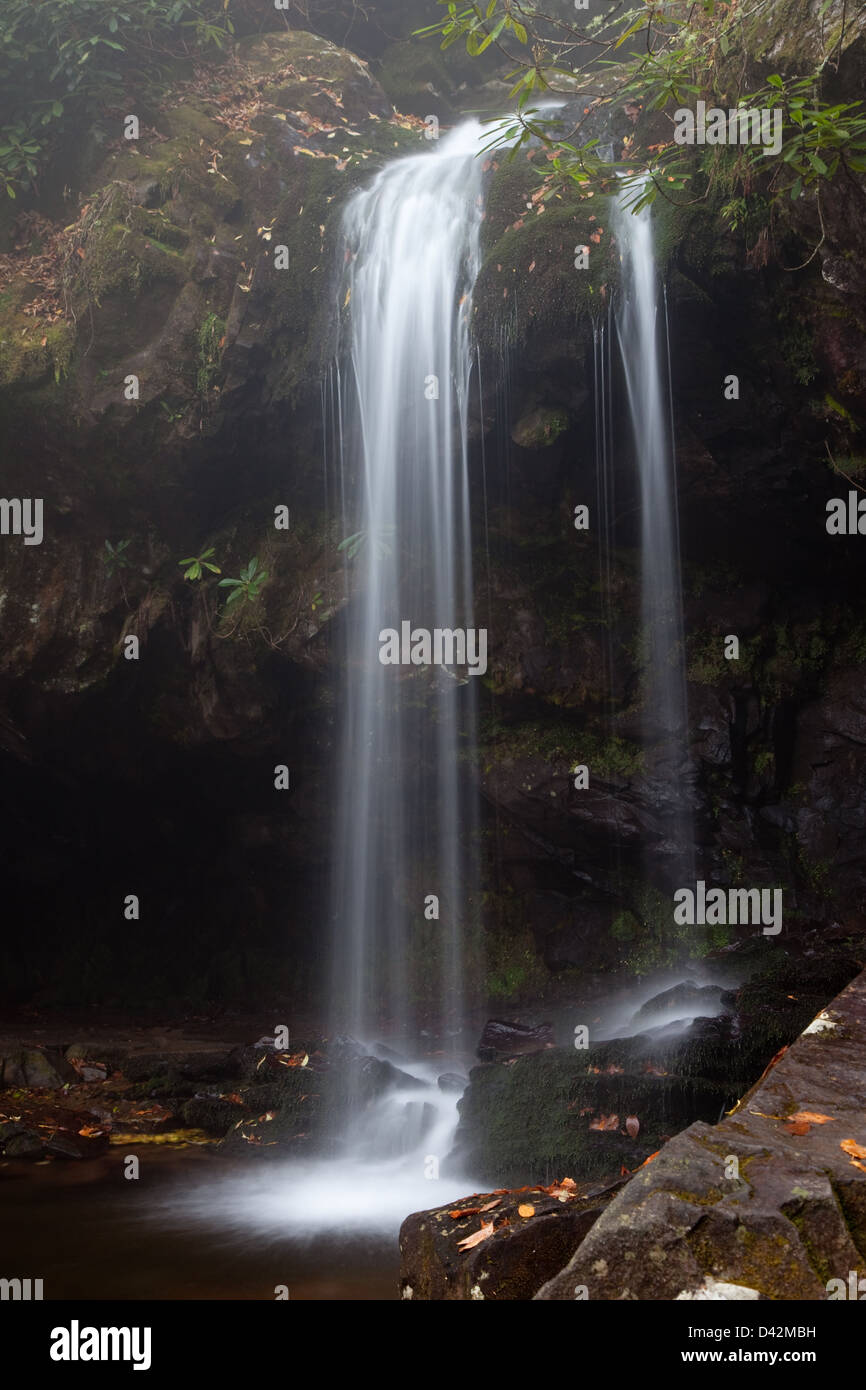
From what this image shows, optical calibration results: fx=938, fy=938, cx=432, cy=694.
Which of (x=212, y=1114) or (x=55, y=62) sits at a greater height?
(x=55, y=62)

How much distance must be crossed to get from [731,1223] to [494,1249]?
4.68 ft

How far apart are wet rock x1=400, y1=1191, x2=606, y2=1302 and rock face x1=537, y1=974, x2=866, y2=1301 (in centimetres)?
86

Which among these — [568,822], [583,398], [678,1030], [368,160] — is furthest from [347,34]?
[678,1030]

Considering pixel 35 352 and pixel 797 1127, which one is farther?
pixel 35 352

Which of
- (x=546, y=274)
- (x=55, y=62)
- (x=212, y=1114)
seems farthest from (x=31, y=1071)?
(x=55, y=62)

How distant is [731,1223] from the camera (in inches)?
90.4

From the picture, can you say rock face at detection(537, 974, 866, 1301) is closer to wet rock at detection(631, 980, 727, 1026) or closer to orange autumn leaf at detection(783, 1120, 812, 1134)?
orange autumn leaf at detection(783, 1120, 812, 1134)

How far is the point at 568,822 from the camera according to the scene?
10.3 m

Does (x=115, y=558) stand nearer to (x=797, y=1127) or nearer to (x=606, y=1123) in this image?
(x=606, y=1123)

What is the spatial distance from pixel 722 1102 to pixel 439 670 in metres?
5.38

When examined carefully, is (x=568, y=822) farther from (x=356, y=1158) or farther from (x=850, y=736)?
(x=356, y=1158)

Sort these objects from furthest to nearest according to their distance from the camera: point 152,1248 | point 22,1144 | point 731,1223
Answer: point 22,1144 < point 152,1248 < point 731,1223

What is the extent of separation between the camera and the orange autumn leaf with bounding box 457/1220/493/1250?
144 inches

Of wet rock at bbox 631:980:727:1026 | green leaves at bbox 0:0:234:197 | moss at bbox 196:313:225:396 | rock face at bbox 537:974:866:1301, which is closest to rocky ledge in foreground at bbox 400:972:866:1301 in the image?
rock face at bbox 537:974:866:1301
